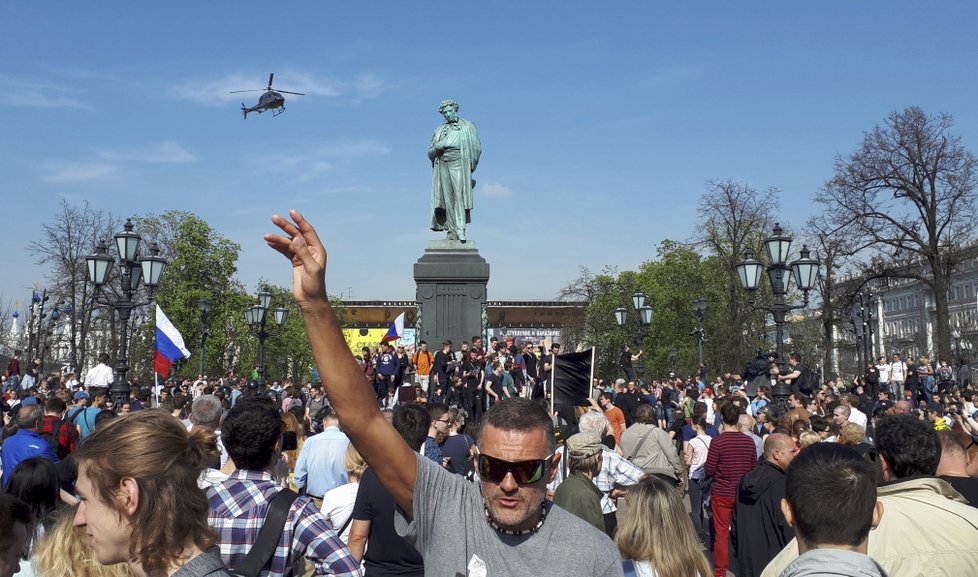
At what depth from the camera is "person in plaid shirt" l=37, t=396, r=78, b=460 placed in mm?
9430

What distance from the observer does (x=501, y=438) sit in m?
2.70

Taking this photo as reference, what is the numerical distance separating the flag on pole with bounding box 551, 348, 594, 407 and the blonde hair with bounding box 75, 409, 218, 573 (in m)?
9.51

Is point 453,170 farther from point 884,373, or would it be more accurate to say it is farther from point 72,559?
point 72,559

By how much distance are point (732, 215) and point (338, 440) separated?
150 ft

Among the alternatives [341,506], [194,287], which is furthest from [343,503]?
[194,287]

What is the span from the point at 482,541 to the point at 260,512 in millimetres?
1631

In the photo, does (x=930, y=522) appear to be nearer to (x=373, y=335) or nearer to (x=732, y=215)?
(x=732, y=215)

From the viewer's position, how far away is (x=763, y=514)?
20.2 feet

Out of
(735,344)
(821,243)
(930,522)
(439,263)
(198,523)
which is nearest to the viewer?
(198,523)

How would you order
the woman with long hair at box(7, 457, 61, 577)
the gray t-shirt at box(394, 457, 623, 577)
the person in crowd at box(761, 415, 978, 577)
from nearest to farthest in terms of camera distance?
the gray t-shirt at box(394, 457, 623, 577)
the person in crowd at box(761, 415, 978, 577)
the woman with long hair at box(7, 457, 61, 577)

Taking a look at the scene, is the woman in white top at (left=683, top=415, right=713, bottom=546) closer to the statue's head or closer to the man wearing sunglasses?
the man wearing sunglasses

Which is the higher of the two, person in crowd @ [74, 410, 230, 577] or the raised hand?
the raised hand

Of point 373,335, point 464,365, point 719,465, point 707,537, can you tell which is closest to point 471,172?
point 464,365

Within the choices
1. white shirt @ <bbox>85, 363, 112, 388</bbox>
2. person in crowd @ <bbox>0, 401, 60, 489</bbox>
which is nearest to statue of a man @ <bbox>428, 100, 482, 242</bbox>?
white shirt @ <bbox>85, 363, 112, 388</bbox>
